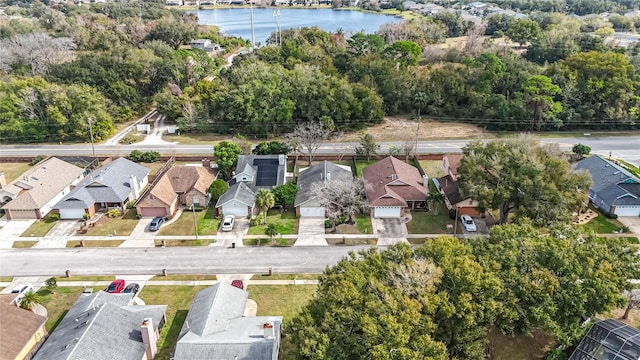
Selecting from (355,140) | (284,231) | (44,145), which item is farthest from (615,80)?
(44,145)

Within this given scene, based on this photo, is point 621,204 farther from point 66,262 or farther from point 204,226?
point 66,262

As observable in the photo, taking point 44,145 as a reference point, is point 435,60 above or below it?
above

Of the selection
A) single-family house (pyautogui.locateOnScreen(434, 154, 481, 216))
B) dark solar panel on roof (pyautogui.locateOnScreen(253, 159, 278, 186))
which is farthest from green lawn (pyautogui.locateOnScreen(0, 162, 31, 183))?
single-family house (pyautogui.locateOnScreen(434, 154, 481, 216))

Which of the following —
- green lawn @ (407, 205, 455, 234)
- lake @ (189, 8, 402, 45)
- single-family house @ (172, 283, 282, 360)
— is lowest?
green lawn @ (407, 205, 455, 234)

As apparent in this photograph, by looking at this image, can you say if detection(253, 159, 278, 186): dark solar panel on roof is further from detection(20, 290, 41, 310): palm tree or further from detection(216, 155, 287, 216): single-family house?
detection(20, 290, 41, 310): palm tree

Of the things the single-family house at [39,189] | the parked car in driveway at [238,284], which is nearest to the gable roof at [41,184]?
the single-family house at [39,189]

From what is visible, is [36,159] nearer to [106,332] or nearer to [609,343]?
[106,332]

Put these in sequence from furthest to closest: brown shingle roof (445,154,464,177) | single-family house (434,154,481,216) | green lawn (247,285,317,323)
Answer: brown shingle roof (445,154,464,177) < single-family house (434,154,481,216) < green lawn (247,285,317,323)
